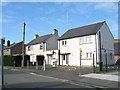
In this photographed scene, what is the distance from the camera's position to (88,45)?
28203 mm

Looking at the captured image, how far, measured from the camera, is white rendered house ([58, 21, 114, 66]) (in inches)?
1075

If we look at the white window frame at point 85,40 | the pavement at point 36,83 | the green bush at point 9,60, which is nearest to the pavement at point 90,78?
the pavement at point 36,83

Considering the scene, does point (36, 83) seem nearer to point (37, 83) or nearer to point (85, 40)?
point (37, 83)

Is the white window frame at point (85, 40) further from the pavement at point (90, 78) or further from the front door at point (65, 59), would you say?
the pavement at point (90, 78)

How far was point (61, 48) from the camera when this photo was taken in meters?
33.5

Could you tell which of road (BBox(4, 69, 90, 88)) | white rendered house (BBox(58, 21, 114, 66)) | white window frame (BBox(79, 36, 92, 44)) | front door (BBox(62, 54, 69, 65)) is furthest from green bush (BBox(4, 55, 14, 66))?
road (BBox(4, 69, 90, 88))

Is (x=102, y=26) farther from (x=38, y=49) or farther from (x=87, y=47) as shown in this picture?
(x=38, y=49)

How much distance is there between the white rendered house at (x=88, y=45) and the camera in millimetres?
27312

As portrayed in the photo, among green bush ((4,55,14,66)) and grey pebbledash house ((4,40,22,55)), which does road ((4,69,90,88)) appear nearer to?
green bush ((4,55,14,66))

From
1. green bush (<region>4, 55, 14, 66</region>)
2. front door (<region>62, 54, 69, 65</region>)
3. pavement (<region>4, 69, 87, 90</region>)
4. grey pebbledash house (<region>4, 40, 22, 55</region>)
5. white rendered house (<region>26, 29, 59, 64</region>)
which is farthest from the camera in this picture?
grey pebbledash house (<region>4, 40, 22, 55</region>)

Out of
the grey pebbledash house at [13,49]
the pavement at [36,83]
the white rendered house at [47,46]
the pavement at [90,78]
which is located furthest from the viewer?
the grey pebbledash house at [13,49]

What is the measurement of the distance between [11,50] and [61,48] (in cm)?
2719

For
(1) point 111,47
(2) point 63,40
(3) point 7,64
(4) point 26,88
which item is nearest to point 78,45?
(2) point 63,40

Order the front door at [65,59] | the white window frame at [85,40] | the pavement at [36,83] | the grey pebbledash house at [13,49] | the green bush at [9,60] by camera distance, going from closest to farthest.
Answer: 1. the pavement at [36,83]
2. the white window frame at [85,40]
3. the front door at [65,59]
4. the green bush at [9,60]
5. the grey pebbledash house at [13,49]
